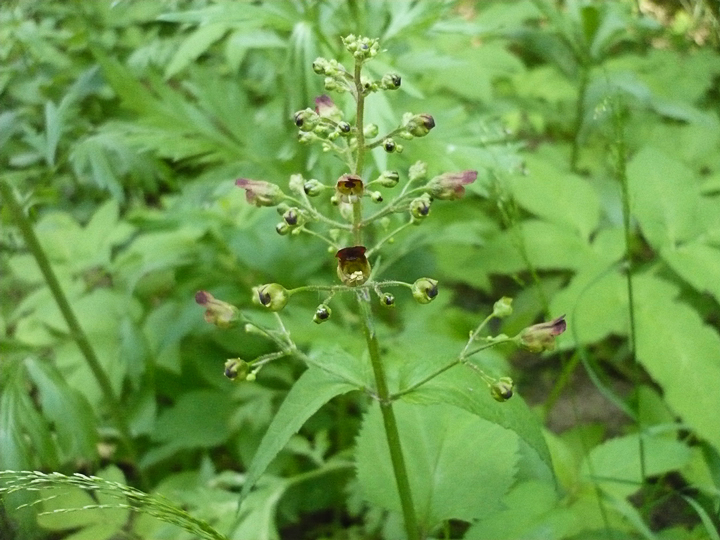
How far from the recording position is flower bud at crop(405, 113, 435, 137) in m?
0.88

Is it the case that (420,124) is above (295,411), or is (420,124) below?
above

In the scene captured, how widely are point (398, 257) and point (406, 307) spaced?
0.71 ft

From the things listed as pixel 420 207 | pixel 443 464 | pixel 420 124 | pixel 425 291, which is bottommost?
pixel 443 464

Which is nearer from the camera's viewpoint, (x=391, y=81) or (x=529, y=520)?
(x=391, y=81)

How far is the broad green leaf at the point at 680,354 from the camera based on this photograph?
4.25ft

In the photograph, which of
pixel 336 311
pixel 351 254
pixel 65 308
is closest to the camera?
pixel 351 254

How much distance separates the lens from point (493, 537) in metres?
1.17

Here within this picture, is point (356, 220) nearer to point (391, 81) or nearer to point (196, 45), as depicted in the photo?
point (391, 81)

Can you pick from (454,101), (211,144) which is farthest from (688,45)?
(211,144)

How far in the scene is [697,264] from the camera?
1.56 meters

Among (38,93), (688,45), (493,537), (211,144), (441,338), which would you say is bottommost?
(493,537)

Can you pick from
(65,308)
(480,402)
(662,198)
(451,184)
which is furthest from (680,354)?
(65,308)

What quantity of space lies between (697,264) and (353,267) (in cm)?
112

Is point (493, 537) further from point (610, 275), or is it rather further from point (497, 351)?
point (610, 275)
